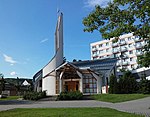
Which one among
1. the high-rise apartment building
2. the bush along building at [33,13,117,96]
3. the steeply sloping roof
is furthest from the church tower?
the high-rise apartment building

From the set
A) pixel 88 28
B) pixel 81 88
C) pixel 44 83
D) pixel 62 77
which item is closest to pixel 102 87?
pixel 81 88

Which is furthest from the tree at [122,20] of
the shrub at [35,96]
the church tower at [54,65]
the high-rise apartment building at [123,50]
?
the high-rise apartment building at [123,50]

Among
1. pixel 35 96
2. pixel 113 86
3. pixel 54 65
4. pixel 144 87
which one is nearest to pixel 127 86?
pixel 113 86

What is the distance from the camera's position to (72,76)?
37469mm

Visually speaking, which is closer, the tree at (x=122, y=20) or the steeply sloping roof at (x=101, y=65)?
the tree at (x=122, y=20)

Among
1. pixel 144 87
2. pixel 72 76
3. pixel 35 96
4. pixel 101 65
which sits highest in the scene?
pixel 101 65

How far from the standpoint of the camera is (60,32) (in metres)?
41.8

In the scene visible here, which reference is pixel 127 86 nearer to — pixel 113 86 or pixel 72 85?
pixel 113 86

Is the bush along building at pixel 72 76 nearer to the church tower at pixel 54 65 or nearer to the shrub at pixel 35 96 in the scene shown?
the church tower at pixel 54 65

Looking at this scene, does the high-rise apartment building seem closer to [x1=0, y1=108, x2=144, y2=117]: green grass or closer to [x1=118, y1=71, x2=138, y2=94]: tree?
[x1=118, y1=71, x2=138, y2=94]: tree

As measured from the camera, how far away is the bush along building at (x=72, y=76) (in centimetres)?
3625

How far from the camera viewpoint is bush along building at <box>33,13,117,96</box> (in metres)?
36.2

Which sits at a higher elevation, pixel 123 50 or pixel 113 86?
pixel 123 50

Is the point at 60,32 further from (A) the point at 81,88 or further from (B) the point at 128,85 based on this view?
(B) the point at 128,85
